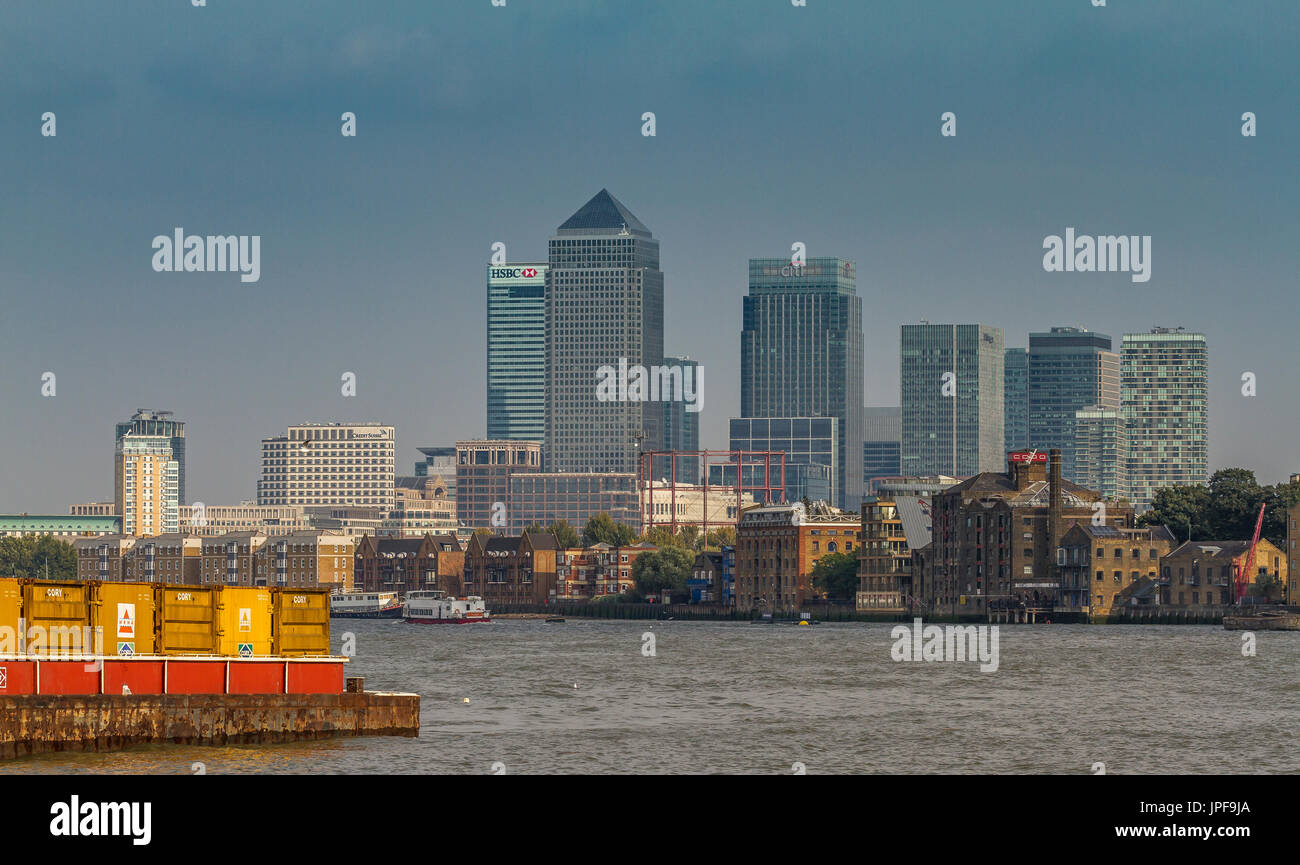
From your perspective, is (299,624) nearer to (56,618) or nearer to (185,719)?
(185,719)

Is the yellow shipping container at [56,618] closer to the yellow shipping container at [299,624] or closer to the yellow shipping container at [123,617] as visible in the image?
the yellow shipping container at [123,617]

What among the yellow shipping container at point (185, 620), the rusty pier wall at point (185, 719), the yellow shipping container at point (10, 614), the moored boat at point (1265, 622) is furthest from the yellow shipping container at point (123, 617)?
the moored boat at point (1265, 622)

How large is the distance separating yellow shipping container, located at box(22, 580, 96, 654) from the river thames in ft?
10.4

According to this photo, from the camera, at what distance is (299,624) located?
57875 mm

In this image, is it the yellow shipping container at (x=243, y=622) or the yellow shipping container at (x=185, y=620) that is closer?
the yellow shipping container at (x=185, y=620)

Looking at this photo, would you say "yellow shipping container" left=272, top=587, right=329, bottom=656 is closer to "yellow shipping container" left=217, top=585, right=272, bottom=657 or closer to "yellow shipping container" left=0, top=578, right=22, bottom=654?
"yellow shipping container" left=217, top=585, right=272, bottom=657

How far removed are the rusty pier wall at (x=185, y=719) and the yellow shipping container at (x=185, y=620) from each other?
156 centimetres

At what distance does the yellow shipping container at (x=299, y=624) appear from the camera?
57375mm

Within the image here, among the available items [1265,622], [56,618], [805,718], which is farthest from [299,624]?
[1265,622]

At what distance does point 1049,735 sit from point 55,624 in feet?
108
